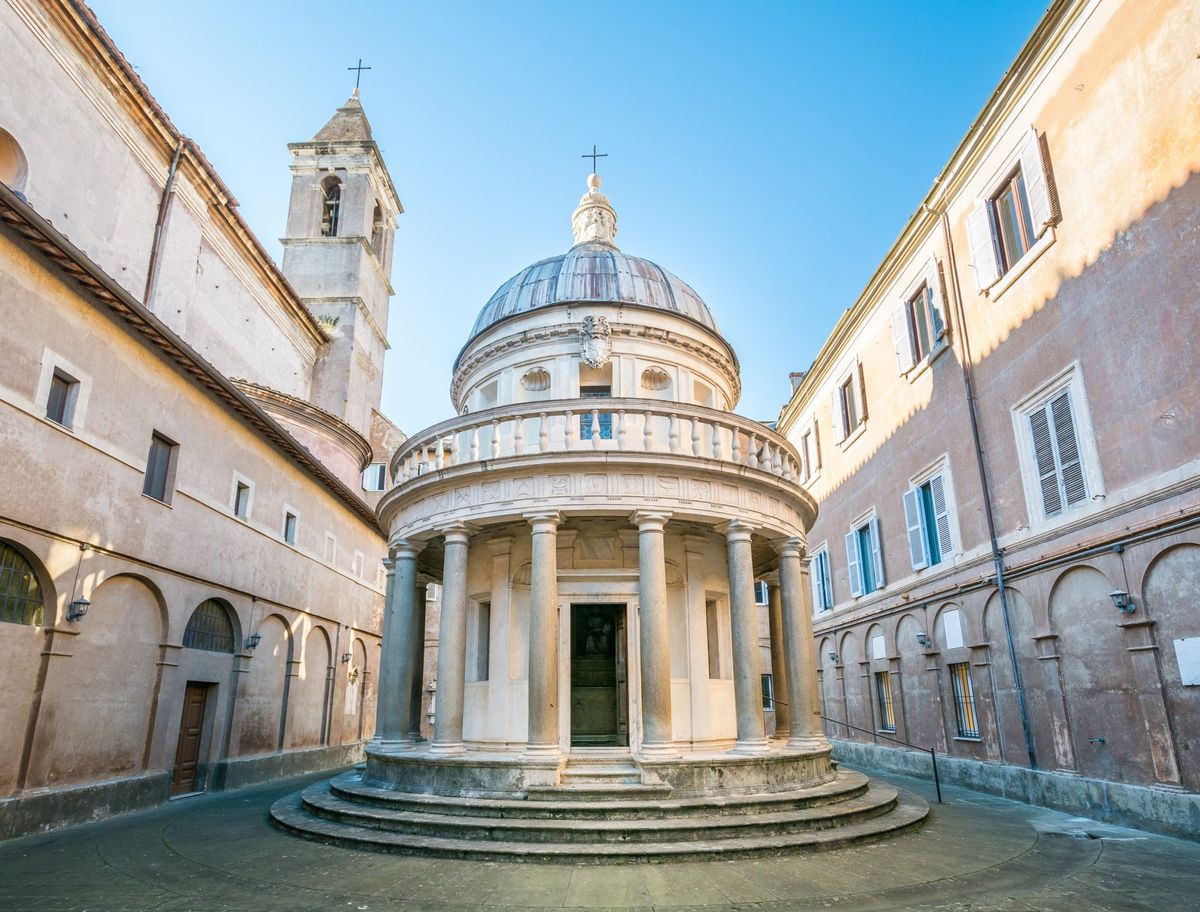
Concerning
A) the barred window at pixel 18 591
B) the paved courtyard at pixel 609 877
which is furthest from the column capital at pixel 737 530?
the barred window at pixel 18 591

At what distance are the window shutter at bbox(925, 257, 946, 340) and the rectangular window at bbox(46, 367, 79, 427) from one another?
18018 mm

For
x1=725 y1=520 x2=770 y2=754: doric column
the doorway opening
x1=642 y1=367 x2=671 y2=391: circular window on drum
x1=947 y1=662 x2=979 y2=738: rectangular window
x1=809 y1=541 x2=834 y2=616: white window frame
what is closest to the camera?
x1=725 y1=520 x2=770 y2=754: doric column

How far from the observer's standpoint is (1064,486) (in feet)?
44.3

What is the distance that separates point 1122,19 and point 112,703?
2086 centimetres

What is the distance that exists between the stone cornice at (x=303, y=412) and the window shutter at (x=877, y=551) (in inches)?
718

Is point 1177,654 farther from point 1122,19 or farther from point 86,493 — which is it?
point 86,493

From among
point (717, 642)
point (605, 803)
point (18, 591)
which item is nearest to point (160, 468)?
point (18, 591)

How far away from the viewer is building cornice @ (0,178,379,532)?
426 inches

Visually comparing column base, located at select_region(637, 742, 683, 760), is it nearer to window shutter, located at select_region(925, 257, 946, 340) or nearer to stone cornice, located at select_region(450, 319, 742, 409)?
stone cornice, located at select_region(450, 319, 742, 409)

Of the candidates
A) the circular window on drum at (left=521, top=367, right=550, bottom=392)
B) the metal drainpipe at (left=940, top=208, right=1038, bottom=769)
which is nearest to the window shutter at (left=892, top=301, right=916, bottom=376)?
the metal drainpipe at (left=940, top=208, right=1038, bottom=769)

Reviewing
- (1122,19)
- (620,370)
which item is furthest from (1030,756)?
(1122,19)

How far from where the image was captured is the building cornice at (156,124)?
15375 mm

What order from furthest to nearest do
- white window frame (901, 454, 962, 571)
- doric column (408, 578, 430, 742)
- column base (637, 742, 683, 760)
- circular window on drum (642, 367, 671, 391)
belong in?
white window frame (901, 454, 962, 571) < circular window on drum (642, 367, 671, 391) < doric column (408, 578, 430, 742) < column base (637, 742, 683, 760)

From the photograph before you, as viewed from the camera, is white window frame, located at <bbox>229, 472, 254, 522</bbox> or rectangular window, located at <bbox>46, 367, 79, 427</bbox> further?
white window frame, located at <bbox>229, 472, 254, 522</bbox>
